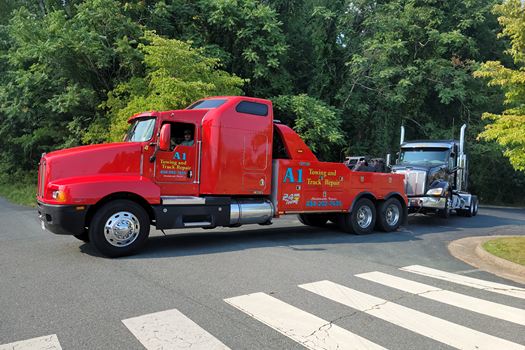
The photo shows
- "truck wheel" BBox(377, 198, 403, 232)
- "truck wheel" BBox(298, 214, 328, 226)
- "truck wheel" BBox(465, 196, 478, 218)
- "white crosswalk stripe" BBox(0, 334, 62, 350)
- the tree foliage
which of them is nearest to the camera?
"white crosswalk stripe" BBox(0, 334, 62, 350)

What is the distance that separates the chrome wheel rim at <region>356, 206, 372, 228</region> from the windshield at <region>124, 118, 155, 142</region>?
20.0ft

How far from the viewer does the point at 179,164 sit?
9.23 m

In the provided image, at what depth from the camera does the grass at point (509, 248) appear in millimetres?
8969

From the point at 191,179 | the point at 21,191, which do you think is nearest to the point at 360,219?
the point at 191,179

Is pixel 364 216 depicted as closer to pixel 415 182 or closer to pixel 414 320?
pixel 415 182

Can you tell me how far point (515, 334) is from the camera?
4.86m

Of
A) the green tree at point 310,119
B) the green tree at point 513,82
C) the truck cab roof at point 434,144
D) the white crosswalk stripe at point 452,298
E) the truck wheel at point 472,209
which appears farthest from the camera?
the green tree at point 310,119

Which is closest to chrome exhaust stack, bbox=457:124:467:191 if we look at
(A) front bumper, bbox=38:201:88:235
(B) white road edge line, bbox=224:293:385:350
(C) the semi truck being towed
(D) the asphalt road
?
(C) the semi truck being towed

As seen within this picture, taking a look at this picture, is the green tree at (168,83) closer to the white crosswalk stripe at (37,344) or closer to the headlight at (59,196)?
the headlight at (59,196)

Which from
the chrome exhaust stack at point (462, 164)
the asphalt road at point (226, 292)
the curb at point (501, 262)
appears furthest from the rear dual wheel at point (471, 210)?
the curb at point (501, 262)

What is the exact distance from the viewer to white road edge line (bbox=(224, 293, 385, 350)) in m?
4.43

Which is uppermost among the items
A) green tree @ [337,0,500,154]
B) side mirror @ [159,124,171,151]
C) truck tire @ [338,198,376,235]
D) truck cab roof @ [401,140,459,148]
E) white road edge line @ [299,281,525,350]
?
green tree @ [337,0,500,154]

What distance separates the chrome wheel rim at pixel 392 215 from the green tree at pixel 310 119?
26.9ft

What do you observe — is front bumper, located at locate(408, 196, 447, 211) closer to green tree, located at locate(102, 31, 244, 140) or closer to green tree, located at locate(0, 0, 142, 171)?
green tree, located at locate(102, 31, 244, 140)
